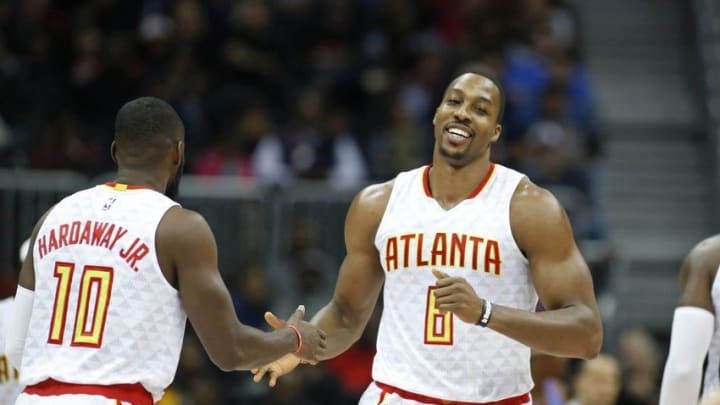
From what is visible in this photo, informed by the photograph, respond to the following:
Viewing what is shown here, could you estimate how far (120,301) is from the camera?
635 cm

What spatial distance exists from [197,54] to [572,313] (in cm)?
940

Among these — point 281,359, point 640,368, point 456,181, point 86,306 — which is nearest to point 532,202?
point 456,181

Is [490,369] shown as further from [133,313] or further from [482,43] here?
[482,43]

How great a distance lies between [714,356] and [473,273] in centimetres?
137

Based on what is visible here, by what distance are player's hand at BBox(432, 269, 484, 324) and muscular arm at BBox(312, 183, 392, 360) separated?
114cm

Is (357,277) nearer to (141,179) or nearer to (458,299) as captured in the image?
(458,299)

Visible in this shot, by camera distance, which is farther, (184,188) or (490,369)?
(184,188)

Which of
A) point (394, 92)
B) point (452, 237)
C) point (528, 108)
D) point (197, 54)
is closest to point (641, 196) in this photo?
point (528, 108)

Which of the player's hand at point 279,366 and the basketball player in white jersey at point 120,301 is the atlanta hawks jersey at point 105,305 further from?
the player's hand at point 279,366

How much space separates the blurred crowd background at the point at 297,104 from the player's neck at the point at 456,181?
5365 millimetres

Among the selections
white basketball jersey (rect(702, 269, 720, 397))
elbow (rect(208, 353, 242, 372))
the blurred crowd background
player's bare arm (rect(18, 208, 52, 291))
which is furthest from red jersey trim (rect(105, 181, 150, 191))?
the blurred crowd background

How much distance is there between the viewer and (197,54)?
15.5 metres

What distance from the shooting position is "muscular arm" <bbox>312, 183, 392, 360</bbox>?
7.69 m

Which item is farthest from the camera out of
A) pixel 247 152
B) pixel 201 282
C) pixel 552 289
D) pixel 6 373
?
pixel 247 152
